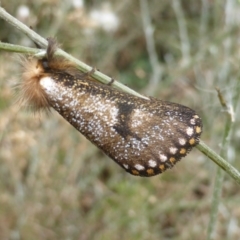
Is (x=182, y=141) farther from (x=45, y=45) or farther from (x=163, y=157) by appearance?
(x=45, y=45)

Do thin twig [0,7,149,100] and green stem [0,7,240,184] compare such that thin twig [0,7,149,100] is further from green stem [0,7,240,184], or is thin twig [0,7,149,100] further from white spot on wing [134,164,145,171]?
white spot on wing [134,164,145,171]

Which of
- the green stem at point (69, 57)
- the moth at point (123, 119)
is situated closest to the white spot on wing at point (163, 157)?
the moth at point (123, 119)

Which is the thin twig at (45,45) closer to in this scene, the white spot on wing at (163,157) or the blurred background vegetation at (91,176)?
the white spot on wing at (163,157)

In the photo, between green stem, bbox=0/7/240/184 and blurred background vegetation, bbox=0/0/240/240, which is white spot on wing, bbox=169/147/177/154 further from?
blurred background vegetation, bbox=0/0/240/240

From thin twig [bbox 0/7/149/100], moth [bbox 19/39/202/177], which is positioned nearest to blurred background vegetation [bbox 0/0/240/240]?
moth [bbox 19/39/202/177]

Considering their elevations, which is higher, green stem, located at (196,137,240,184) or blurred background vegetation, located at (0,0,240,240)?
blurred background vegetation, located at (0,0,240,240)

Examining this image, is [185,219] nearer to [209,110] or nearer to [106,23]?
[209,110]

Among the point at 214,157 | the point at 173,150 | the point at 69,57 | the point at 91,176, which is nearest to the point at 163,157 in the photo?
the point at 173,150

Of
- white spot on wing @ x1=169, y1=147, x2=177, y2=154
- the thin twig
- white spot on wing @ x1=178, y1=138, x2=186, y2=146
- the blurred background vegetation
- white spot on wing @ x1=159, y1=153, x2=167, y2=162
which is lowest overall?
white spot on wing @ x1=159, y1=153, x2=167, y2=162

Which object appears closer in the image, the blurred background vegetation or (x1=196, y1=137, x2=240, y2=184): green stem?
(x1=196, y1=137, x2=240, y2=184): green stem
